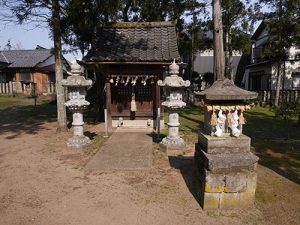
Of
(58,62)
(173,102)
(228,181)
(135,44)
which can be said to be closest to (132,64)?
(135,44)

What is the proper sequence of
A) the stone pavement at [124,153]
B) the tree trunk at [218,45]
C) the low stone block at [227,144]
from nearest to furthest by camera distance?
the low stone block at [227,144], the stone pavement at [124,153], the tree trunk at [218,45]

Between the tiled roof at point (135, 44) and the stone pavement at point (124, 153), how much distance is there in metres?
3.62

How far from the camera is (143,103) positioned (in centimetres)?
1422

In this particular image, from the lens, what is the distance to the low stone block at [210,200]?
5.26 meters

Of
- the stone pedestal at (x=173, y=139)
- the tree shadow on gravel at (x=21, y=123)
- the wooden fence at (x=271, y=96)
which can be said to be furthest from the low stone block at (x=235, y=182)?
the wooden fence at (x=271, y=96)

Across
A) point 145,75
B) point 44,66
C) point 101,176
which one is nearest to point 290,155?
point 101,176

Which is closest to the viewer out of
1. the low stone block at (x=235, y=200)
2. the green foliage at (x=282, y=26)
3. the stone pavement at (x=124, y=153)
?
the low stone block at (x=235, y=200)

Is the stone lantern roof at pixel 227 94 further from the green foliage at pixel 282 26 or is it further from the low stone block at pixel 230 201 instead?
the green foliage at pixel 282 26

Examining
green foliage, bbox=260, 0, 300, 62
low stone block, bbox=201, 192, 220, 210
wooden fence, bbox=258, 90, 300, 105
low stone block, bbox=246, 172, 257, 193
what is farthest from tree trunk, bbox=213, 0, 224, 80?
wooden fence, bbox=258, 90, 300, 105

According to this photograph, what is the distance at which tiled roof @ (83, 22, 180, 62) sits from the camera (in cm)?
1243

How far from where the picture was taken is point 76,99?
9.74 m

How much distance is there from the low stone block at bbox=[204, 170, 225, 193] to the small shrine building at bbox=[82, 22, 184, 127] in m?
7.87

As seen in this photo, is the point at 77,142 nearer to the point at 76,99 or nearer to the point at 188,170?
the point at 76,99

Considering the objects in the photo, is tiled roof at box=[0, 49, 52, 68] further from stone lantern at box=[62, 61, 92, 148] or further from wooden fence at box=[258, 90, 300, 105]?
wooden fence at box=[258, 90, 300, 105]
